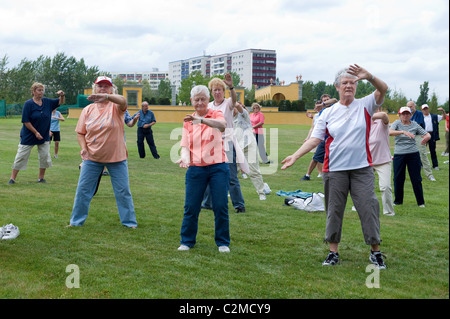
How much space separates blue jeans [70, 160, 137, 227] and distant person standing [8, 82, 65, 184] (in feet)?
13.1

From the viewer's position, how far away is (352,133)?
5.12m

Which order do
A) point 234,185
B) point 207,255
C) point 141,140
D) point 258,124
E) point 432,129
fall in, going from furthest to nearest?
point 141,140 < point 432,129 < point 258,124 < point 234,185 < point 207,255

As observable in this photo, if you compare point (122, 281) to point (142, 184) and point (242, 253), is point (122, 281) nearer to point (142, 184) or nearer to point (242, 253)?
point (242, 253)

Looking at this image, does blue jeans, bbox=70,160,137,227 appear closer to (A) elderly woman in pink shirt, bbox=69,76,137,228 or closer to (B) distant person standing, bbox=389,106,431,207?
(A) elderly woman in pink shirt, bbox=69,76,137,228

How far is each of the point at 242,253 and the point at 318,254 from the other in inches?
35.2

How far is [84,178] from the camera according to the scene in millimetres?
7012

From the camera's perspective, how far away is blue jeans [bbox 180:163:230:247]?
19.2 feet

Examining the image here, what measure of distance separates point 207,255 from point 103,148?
2.23 meters

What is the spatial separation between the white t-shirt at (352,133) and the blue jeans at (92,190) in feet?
10.3

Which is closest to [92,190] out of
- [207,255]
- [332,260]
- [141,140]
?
[207,255]

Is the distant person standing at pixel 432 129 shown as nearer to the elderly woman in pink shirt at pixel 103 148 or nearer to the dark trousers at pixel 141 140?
the dark trousers at pixel 141 140

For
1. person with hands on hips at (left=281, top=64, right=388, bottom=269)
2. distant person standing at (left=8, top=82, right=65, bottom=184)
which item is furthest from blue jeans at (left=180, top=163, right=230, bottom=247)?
distant person standing at (left=8, top=82, right=65, bottom=184)

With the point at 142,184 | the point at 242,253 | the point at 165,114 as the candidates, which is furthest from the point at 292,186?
the point at 165,114

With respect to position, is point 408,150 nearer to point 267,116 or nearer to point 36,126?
point 36,126
